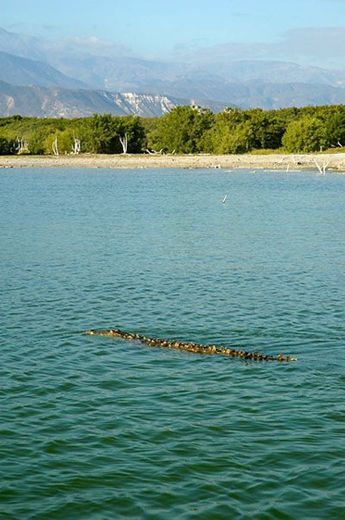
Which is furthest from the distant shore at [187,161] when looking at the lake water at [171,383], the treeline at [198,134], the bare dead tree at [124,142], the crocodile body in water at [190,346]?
the crocodile body in water at [190,346]

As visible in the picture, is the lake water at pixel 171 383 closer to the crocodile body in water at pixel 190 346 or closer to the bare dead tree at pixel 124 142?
the crocodile body in water at pixel 190 346

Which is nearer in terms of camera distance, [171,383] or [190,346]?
[171,383]

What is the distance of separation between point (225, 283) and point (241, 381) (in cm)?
917

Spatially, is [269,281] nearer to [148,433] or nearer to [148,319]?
[148,319]

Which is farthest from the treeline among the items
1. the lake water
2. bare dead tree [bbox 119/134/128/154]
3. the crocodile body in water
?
the crocodile body in water

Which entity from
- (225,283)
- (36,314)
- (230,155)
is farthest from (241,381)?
(230,155)

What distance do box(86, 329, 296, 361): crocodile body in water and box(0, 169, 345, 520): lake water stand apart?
30 centimetres

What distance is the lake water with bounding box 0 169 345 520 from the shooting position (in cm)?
977

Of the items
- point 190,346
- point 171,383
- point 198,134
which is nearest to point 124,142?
point 198,134

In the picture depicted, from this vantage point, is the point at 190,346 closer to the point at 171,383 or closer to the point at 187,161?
the point at 171,383

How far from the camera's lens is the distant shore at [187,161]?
94.1 m

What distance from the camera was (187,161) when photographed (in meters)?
102

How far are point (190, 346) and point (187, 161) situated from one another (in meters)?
87.7

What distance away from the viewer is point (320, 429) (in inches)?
459
